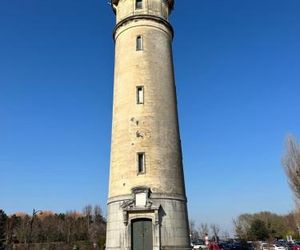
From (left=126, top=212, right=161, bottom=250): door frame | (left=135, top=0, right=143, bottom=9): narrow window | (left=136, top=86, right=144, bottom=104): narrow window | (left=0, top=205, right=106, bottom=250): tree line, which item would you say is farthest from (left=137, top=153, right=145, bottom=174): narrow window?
(left=0, top=205, right=106, bottom=250): tree line

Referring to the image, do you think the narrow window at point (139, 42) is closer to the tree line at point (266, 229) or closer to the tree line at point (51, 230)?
the tree line at point (266, 229)

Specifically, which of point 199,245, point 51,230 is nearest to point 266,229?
point 199,245

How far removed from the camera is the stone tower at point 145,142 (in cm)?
1902

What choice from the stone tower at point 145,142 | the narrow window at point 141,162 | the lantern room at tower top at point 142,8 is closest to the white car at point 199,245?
the stone tower at point 145,142

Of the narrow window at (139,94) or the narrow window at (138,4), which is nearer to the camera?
the narrow window at (139,94)

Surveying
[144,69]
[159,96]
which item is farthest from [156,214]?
[144,69]

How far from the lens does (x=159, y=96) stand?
21.4 m

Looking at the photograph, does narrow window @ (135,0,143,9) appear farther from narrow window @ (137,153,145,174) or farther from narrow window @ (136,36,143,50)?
narrow window @ (137,153,145,174)

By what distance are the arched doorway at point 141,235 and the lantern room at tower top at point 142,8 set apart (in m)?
13.0

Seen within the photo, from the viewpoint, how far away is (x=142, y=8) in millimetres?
23500

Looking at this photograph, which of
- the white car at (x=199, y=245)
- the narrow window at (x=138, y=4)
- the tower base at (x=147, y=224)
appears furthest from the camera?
the white car at (x=199, y=245)

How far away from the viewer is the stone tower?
19.0m

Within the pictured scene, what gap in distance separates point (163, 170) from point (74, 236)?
65488 mm

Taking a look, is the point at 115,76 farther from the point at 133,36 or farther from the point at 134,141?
the point at 134,141
